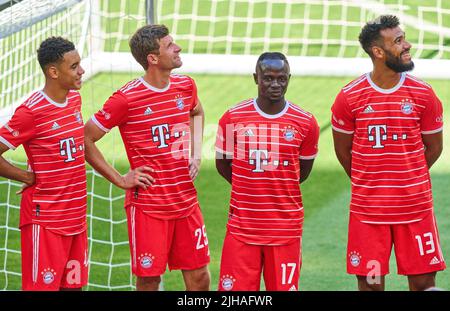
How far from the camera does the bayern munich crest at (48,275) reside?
680 centimetres

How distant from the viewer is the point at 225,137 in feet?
22.3

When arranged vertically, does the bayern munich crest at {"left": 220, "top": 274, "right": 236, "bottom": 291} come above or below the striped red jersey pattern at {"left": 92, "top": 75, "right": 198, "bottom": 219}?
below

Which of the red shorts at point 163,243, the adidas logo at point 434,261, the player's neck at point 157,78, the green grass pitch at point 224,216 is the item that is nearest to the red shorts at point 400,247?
the adidas logo at point 434,261

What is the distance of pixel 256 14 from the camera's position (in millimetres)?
14594

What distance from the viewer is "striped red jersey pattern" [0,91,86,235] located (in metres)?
6.71

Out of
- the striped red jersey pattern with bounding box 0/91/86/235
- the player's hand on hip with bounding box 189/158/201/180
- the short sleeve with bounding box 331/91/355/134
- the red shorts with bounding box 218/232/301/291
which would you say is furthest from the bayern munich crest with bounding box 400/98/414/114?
the striped red jersey pattern with bounding box 0/91/86/235

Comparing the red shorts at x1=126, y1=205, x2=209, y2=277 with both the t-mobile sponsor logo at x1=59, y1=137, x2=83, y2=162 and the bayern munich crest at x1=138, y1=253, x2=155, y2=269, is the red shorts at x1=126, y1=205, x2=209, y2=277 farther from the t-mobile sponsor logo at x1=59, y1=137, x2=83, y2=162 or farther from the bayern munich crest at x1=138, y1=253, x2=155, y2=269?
the t-mobile sponsor logo at x1=59, y1=137, x2=83, y2=162

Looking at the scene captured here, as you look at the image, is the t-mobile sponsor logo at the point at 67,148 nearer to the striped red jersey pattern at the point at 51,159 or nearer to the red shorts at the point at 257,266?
the striped red jersey pattern at the point at 51,159

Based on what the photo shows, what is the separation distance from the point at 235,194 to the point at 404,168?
941mm

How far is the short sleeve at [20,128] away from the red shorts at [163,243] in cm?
75

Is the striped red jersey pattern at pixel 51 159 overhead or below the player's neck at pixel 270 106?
below

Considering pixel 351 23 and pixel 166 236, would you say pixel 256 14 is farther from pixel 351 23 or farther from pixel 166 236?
pixel 166 236

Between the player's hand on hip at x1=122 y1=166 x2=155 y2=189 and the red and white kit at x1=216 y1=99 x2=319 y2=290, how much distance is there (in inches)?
20.3
